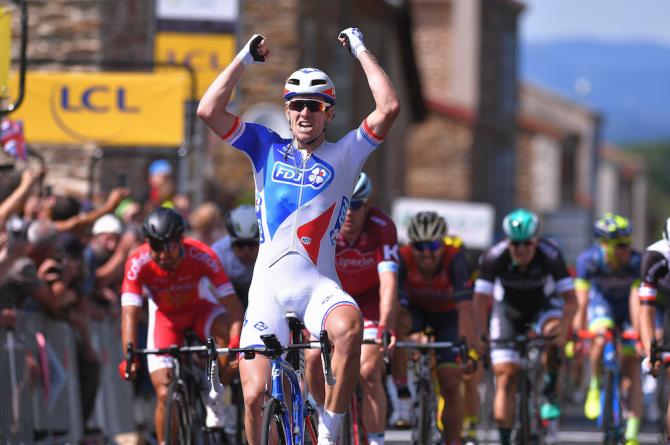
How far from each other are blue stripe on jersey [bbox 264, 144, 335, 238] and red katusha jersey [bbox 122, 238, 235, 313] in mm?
2128

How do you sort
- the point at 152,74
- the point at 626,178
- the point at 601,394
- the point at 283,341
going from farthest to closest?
the point at 626,178
the point at 152,74
the point at 601,394
the point at 283,341

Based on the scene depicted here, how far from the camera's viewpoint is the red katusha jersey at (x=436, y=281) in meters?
12.5

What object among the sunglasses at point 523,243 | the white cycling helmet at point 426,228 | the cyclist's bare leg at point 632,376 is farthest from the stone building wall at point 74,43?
the white cycling helmet at point 426,228

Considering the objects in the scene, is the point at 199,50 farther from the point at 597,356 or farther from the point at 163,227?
the point at 163,227

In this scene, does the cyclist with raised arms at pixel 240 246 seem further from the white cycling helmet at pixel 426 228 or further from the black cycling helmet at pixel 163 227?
the black cycling helmet at pixel 163 227

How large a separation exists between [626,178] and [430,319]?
4150 inches

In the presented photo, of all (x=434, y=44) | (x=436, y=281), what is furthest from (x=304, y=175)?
(x=434, y=44)

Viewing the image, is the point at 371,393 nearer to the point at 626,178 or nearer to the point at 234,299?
the point at 234,299

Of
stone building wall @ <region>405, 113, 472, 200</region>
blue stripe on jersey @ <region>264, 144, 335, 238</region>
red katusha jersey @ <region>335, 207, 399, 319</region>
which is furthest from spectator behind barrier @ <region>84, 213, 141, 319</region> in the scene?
stone building wall @ <region>405, 113, 472, 200</region>

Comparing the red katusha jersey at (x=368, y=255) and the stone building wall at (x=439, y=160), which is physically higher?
the stone building wall at (x=439, y=160)

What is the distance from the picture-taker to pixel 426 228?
12.1 m

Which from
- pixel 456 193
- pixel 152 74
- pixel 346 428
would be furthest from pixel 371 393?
pixel 456 193

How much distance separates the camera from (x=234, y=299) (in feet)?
35.5

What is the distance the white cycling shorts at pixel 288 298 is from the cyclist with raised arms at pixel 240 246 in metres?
3.28
